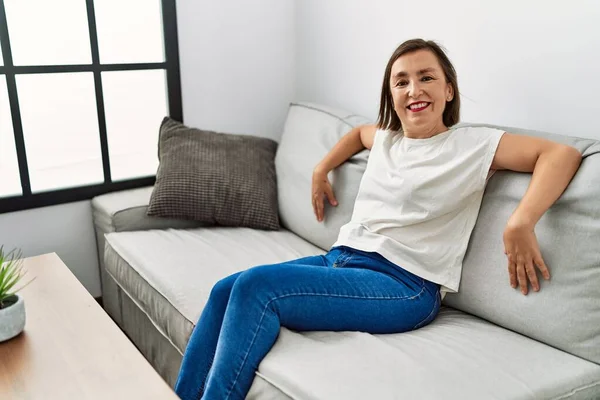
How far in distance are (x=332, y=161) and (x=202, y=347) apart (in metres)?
0.86

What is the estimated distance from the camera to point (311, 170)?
85.0 inches

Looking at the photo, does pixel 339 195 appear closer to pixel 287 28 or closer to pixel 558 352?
pixel 558 352

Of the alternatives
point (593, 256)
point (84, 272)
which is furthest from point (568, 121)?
point (84, 272)

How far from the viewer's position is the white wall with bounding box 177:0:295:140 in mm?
2613

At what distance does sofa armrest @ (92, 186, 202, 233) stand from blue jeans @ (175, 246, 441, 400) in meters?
0.88

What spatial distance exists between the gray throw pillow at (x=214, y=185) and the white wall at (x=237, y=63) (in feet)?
1.36

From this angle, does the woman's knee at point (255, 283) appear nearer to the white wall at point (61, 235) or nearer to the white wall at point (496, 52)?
the white wall at point (496, 52)

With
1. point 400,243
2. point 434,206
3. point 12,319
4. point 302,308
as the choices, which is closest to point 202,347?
point 302,308

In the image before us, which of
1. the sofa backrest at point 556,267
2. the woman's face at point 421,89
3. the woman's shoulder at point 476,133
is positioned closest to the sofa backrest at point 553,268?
the sofa backrest at point 556,267

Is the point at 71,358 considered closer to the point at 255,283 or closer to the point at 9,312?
the point at 9,312

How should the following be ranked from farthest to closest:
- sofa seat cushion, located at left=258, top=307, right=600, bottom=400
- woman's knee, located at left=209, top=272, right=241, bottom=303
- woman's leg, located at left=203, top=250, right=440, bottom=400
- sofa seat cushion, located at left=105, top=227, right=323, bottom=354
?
sofa seat cushion, located at left=105, top=227, right=323, bottom=354 → woman's knee, located at left=209, top=272, right=241, bottom=303 → woman's leg, located at left=203, top=250, right=440, bottom=400 → sofa seat cushion, located at left=258, top=307, right=600, bottom=400

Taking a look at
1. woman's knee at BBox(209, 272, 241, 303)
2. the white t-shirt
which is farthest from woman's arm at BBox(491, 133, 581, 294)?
woman's knee at BBox(209, 272, 241, 303)

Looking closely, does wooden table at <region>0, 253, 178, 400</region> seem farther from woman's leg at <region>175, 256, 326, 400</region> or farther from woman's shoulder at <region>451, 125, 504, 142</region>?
woman's shoulder at <region>451, 125, 504, 142</region>

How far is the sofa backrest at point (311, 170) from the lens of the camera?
1.96 meters
